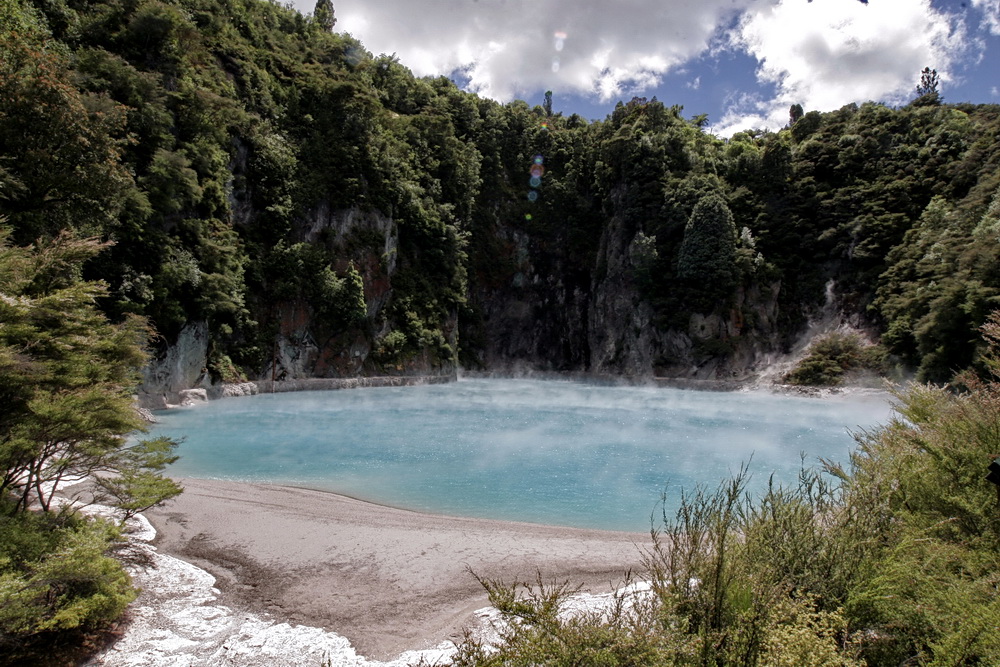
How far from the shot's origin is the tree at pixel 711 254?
143 feet

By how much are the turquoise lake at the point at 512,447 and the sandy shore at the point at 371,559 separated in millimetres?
1483

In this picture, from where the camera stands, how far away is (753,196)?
156ft

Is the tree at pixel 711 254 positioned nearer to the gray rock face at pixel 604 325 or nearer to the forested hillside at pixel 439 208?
the forested hillside at pixel 439 208

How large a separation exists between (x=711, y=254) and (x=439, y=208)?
2451cm

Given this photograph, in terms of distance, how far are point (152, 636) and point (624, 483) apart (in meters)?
10.4

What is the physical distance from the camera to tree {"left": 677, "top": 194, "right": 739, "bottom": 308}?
4369 cm

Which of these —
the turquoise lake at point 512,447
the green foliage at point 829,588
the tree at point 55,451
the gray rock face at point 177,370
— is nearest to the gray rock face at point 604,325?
the turquoise lake at point 512,447

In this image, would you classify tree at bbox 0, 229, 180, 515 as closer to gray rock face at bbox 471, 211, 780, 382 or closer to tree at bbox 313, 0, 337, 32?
gray rock face at bbox 471, 211, 780, 382

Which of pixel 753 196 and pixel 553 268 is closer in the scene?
pixel 753 196

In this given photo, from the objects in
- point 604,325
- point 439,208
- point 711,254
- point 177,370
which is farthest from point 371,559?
point 604,325

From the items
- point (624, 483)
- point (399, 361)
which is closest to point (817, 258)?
point (399, 361)

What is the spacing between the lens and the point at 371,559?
7926 millimetres

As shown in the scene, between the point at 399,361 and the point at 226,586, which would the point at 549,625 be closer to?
the point at 226,586

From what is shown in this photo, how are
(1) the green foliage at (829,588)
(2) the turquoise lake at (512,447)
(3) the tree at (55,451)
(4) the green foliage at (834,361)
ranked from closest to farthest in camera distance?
1. (1) the green foliage at (829,588)
2. (3) the tree at (55,451)
3. (2) the turquoise lake at (512,447)
4. (4) the green foliage at (834,361)
